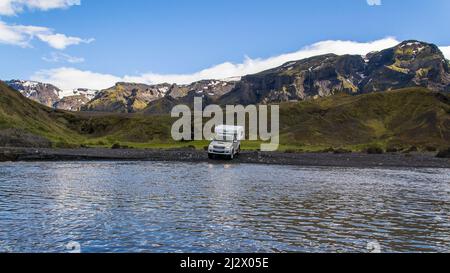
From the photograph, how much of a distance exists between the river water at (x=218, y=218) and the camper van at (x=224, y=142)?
29.0 metres

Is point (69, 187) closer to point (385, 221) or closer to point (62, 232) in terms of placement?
→ point (62, 232)

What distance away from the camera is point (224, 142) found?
62250 millimetres

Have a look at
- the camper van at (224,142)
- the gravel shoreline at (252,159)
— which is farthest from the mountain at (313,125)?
the camper van at (224,142)

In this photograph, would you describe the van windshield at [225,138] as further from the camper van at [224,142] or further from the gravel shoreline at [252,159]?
the gravel shoreline at [252,159]

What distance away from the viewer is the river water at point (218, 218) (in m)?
13.9

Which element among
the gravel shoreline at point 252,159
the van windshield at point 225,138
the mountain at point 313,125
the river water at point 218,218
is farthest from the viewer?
the mountain at point 313,125

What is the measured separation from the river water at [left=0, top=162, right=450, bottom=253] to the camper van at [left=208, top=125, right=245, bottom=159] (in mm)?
28999

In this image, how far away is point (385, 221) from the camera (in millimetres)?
18547

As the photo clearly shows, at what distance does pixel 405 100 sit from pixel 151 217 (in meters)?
170

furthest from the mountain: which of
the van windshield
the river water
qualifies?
the river water

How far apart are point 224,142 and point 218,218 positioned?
144 feet

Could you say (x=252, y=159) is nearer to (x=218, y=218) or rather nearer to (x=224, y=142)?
(x=224, y=142)

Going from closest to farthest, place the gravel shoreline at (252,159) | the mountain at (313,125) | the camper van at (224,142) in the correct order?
the gravel shoreline at (252,159) → the camper van at (224,142) → the mountain at (313,125)

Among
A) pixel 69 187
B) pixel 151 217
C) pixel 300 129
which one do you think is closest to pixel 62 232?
pixel 151 217
